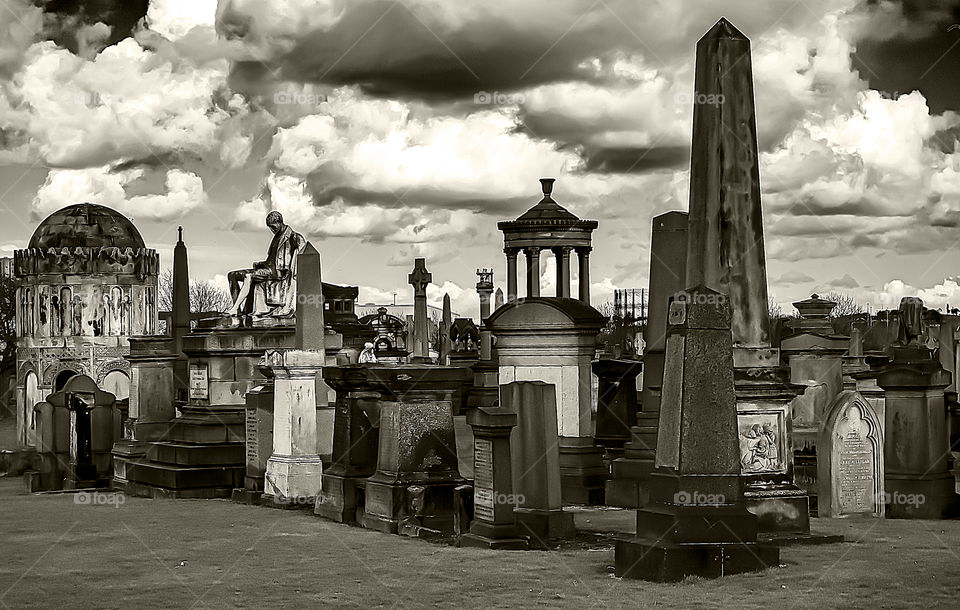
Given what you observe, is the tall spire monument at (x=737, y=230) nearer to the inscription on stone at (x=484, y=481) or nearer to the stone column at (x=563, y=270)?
the inscription on stone at (x=484, y=481)

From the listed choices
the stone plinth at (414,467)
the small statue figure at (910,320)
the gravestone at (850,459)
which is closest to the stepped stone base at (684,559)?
the stone plinth at (414,467)

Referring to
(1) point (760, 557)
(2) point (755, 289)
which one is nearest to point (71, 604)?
(1) point (760, 557)

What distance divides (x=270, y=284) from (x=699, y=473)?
9543 mm

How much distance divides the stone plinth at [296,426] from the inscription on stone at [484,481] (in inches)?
152

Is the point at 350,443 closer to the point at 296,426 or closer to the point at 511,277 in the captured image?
the point at 296,426

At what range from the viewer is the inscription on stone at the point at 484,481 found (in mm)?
9766

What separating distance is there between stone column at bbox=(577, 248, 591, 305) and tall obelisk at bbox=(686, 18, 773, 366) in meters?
20.7

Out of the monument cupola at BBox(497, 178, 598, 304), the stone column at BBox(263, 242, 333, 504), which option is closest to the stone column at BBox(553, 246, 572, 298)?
the monument cupola at BBox(497, 178, 598, 304)

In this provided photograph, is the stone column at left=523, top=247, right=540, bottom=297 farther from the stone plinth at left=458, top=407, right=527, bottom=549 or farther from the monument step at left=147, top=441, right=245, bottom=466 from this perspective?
the stone plinth at left=458, top=407, right=527, bottom=549

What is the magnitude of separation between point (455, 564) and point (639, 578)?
1.54 m

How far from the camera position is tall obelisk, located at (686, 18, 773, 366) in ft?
32.3

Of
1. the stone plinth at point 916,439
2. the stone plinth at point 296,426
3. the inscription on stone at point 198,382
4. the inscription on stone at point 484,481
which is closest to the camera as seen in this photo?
the inscription on stone at point 484,481

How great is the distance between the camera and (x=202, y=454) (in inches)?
598

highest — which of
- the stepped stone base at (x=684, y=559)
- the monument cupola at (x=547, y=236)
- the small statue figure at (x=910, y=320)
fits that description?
the monument cupola at (x=547, y=236)
